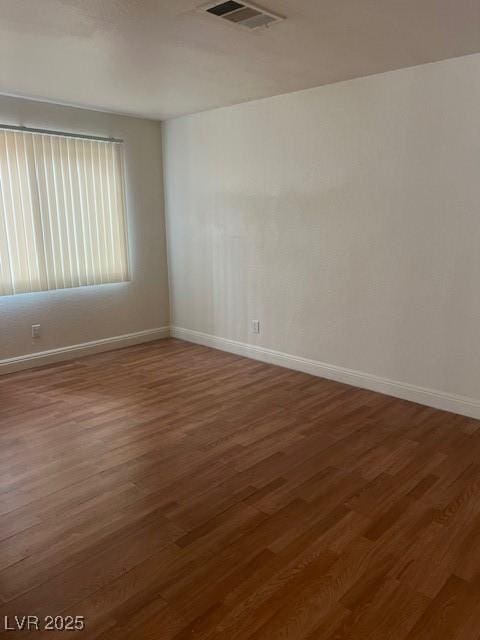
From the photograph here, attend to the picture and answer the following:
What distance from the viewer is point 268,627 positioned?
166 cm

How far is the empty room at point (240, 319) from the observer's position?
1.91 m

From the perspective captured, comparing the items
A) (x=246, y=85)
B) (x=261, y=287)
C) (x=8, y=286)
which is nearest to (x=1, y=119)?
(x=8, y=286)

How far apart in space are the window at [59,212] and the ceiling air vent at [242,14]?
8.35 ft

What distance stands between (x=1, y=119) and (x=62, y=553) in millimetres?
3626

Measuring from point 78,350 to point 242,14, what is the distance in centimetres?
358

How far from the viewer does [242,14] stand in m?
2.44

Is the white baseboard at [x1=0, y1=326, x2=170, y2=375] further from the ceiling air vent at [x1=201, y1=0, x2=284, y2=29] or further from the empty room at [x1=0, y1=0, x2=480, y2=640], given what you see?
the ceiling air vent at [x1=201, y1=0, x2=284, y2=29]

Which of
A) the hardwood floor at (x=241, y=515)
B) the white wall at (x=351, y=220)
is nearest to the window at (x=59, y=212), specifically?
the white wall at (x=351, y=220)

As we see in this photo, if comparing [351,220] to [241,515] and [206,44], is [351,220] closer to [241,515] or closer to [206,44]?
[206,44]

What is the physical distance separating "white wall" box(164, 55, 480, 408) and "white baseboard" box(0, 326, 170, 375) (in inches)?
35.1

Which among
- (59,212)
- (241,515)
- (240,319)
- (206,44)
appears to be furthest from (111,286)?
(241,515)

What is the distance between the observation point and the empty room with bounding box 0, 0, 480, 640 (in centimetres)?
191

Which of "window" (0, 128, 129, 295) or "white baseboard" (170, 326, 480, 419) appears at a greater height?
"window" (0, 128, 129, 295)

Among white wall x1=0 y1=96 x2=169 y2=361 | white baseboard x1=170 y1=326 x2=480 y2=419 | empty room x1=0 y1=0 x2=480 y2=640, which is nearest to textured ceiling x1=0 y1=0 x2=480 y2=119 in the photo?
empty room x1=0 y1=0 x2=480 y2=640
